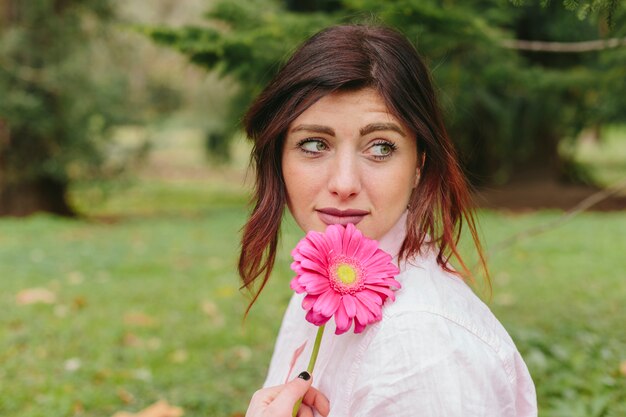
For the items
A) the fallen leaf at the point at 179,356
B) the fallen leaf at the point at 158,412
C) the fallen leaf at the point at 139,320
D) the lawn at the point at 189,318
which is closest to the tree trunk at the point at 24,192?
the lawn at the point at 189,318

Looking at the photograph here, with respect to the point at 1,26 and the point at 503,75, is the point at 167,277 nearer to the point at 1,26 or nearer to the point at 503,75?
the point at 503,75

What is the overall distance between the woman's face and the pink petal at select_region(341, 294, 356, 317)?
0.25 metres

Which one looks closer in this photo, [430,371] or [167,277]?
[430,371]

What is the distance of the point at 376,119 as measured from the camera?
1482mm

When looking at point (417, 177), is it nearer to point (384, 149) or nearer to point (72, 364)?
point (384, 149)

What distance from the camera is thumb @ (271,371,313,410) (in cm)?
135

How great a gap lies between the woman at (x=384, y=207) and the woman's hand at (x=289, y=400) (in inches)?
1.1

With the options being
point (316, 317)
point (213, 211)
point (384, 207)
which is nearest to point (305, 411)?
point (316, 317)

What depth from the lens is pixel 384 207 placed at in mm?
1508

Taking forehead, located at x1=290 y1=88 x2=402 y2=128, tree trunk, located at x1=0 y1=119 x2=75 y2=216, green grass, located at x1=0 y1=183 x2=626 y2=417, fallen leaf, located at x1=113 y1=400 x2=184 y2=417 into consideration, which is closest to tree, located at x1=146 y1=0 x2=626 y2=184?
forehead, located at x1=290 y1=88 x2=402 y2=128

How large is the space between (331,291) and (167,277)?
507cm

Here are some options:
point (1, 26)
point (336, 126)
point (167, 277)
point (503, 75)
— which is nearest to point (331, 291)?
point (336, 126)

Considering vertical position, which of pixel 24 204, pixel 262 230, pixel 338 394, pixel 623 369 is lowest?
pixel 24 204

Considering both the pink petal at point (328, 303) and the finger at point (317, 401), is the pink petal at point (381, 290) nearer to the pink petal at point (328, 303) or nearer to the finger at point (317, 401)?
the pink petal at point (328, 303)
